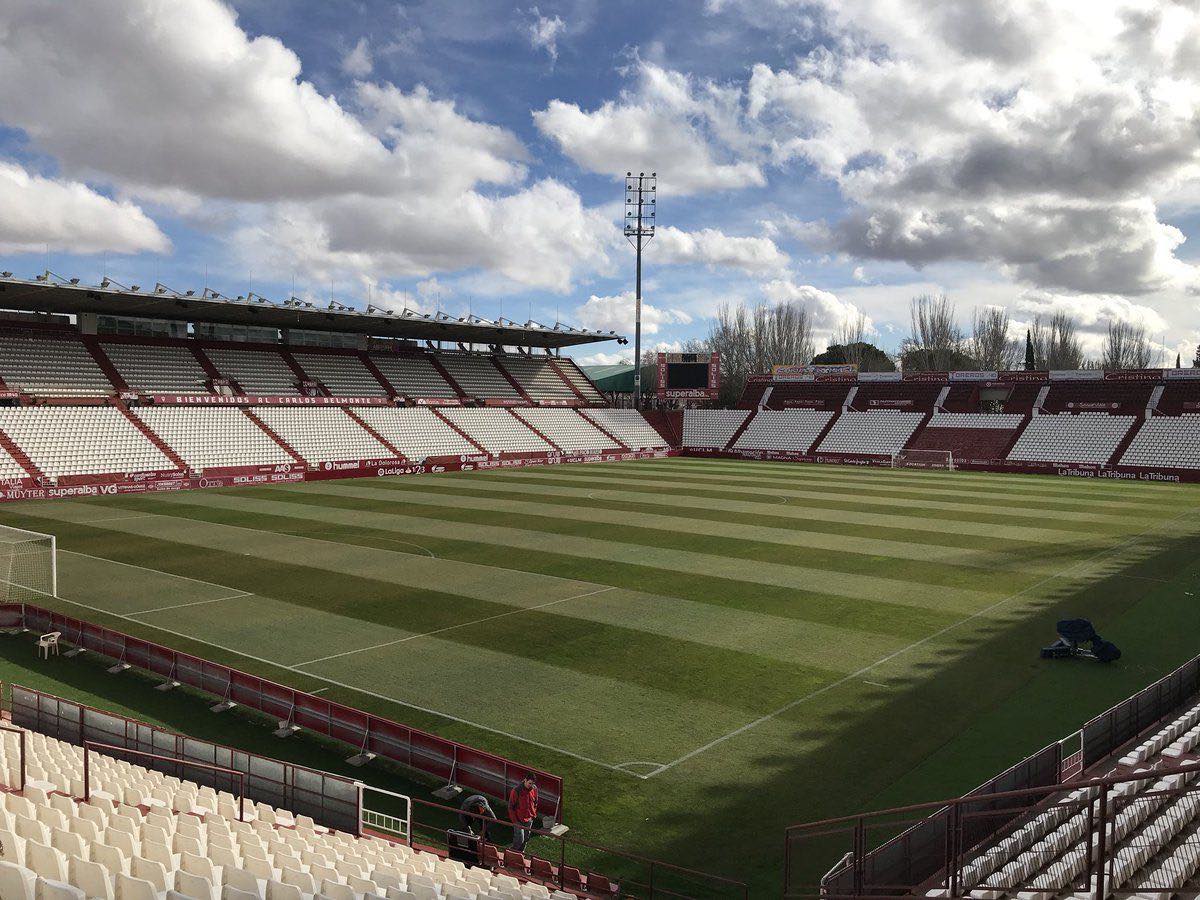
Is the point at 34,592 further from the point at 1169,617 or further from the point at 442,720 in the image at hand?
the point at 1169,617

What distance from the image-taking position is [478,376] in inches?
2864

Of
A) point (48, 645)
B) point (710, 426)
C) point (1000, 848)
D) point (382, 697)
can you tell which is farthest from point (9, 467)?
point (710, 426)

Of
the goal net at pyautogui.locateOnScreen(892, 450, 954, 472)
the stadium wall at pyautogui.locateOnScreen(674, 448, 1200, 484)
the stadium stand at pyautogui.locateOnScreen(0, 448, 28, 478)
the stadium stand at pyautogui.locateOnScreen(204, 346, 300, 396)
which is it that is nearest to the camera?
the stadium stand at pyautogui.locateOnScreen(0, 448, 28, 478)

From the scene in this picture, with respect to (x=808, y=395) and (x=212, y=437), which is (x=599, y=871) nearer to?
(x=212, y=437)

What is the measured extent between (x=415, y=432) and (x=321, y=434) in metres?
6.92

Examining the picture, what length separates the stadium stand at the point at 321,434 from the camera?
52.7m

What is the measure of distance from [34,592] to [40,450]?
81.7 feet

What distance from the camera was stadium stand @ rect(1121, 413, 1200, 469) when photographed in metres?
52.6

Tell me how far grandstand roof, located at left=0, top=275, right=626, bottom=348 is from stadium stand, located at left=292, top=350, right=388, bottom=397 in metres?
2.23

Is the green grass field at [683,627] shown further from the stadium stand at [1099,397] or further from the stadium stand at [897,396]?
the stadium stand at [897,396]

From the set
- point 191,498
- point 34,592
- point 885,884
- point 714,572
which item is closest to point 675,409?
point 191,498

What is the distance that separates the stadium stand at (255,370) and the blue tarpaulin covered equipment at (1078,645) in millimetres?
51759

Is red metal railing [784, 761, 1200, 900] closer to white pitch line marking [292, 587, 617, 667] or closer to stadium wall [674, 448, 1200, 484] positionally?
white pitch line marking [292, 587, 617, 667]

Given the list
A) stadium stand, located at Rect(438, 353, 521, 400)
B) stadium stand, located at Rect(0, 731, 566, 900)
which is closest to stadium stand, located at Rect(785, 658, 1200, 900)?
stadium stand, located at Rect(0, 731, 566, 900)
